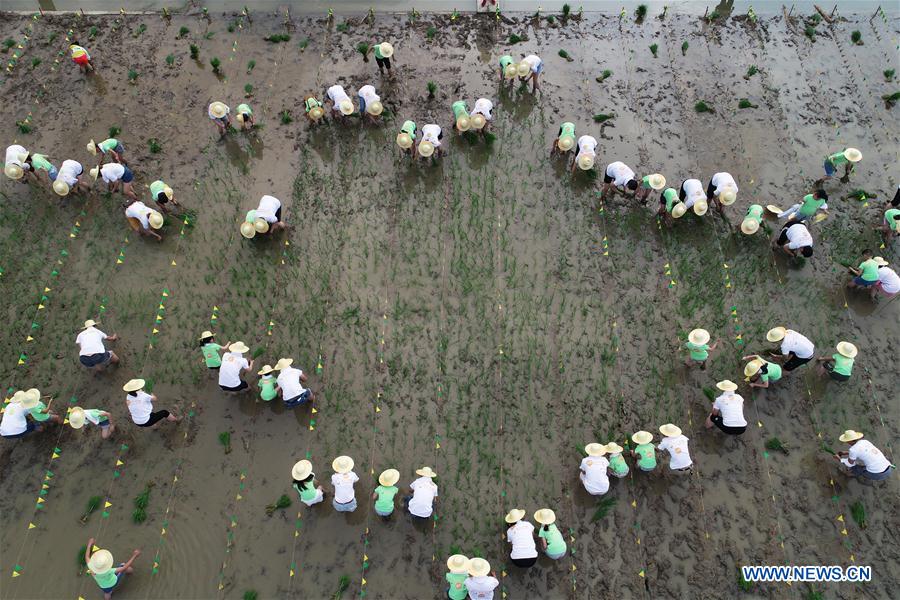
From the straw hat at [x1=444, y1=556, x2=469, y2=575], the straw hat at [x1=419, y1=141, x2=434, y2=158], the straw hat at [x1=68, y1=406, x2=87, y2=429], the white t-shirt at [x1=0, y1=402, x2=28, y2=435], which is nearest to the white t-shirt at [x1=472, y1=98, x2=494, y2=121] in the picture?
the straw hat at [x1=419, y1=141, x2=434, y2=158]

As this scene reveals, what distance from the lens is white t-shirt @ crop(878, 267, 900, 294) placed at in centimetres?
1004

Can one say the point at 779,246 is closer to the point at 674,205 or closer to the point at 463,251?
the point at 674,205

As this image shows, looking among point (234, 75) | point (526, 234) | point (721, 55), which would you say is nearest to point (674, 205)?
point (526, 234)

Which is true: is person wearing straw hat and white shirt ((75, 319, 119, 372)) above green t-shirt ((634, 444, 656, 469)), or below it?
above

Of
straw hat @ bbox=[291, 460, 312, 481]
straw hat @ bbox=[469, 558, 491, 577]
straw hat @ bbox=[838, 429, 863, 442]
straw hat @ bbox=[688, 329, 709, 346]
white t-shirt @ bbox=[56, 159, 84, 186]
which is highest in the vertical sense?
white t-shirt @ bbox=[56, 159, 84, 186]

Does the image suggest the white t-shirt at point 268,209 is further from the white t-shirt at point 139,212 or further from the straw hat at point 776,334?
the straw hat at point 776,334

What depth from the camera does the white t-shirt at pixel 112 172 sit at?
11047 mm

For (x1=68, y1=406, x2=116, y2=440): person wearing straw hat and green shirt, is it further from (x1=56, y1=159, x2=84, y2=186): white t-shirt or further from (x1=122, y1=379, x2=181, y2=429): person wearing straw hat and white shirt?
(x1=56, y1=159, x2=84, y2=186): white t-shirt

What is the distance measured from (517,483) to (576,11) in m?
11.3

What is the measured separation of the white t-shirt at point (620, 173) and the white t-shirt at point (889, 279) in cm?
441

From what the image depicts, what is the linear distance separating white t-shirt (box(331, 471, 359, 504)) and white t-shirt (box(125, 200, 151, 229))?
5.93m

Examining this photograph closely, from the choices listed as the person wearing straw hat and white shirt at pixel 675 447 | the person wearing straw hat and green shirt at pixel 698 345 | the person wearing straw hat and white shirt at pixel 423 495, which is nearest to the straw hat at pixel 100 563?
the person wearing straw hat and white shirt at pixel 423 495

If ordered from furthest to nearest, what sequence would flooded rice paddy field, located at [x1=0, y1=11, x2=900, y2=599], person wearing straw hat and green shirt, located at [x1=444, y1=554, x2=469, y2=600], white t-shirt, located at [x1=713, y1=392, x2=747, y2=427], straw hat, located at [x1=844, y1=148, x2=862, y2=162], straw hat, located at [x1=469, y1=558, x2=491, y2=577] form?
straw hat, located at [x1=844, y1=148, x2=862, y2=162] → white t-shirt, located at [x1=713, y1=392, x2=747, y2=427] → flooded rice paddy field, located at [x1=0, y1=11, x2=900, y2=599] → person wearing straw hat and green shirt, located at [x1=444, y1=554, x2=469, y2=600] → straw hat, located at [x1=469, y1=558, x2=491, y2=577]

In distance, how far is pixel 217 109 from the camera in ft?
38.7
